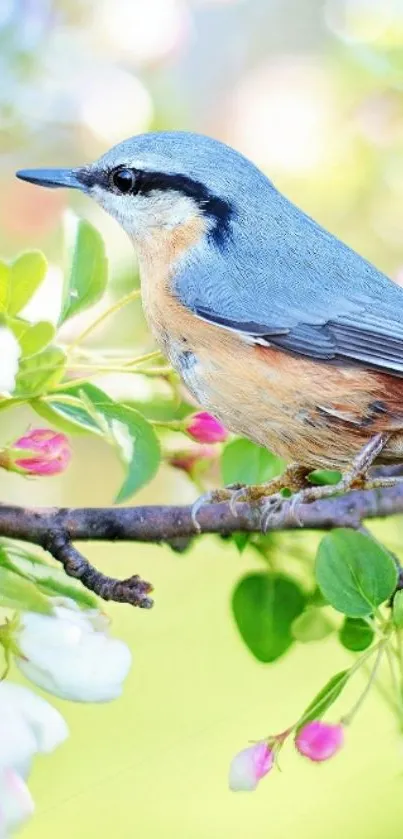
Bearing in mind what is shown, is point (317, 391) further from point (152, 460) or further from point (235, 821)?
point (235, 821)

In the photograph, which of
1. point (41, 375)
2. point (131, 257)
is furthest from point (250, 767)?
point (131, 257)

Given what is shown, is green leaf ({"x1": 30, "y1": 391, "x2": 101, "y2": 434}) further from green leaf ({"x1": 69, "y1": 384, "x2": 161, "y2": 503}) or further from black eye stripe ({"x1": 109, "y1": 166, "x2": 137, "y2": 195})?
black eye stripe ({"x1": 109, "y1": 166, "x2": 137, "y2": 195})

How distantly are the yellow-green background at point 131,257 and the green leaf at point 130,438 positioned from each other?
47 cm

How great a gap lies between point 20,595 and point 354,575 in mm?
273

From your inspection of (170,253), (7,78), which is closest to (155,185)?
(170,253)

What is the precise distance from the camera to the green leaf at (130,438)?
100 centimetres

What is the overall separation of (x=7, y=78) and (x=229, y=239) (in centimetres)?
70

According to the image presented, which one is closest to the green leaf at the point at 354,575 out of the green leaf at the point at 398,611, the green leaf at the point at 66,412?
the green leaf at the point at 398,611

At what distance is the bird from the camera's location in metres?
1.21

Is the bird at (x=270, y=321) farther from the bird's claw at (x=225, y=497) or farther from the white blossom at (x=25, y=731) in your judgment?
the white blossom at (x=25, y=731)

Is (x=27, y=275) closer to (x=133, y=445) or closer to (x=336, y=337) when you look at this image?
(x=133, y=445)

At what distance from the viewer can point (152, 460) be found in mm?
1023

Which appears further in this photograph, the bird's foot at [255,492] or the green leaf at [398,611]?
the bird's foot at [255,492]

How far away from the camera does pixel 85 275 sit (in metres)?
1.08
